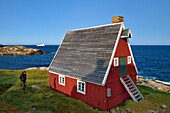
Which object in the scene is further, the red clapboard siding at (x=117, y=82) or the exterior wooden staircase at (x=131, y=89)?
the exterior wooden staircase at (x=131, y=89)

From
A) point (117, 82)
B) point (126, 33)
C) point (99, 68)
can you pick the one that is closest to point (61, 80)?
point (99, 68)

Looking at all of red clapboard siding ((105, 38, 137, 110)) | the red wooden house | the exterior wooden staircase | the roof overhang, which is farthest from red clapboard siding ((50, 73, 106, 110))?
the roof overhang

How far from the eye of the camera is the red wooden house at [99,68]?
1591 cm

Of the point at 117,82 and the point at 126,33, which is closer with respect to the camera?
the point at 126,33

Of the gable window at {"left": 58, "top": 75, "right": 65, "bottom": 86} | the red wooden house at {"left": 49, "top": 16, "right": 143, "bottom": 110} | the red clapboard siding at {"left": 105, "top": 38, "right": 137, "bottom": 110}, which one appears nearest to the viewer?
the red wooden house at {"left": 49, "top": 16, "right": 143, "bottom": 110}

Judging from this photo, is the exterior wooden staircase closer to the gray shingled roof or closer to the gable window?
the gray shingled roof

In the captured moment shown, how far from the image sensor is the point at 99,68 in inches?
639

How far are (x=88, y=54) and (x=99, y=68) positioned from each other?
312cm

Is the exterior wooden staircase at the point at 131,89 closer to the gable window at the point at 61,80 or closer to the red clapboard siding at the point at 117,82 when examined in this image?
the red clapboard siding at the point at 117,82

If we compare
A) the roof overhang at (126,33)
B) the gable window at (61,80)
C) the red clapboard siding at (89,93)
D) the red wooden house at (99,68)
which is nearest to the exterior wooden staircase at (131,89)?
the red wooden house at (99,68)

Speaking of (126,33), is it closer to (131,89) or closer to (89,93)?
(131,89)

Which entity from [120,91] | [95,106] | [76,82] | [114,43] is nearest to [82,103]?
[95,106]

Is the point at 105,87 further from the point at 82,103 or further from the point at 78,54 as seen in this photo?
the point at 78,54

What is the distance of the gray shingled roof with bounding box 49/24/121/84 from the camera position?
53.8 ft
